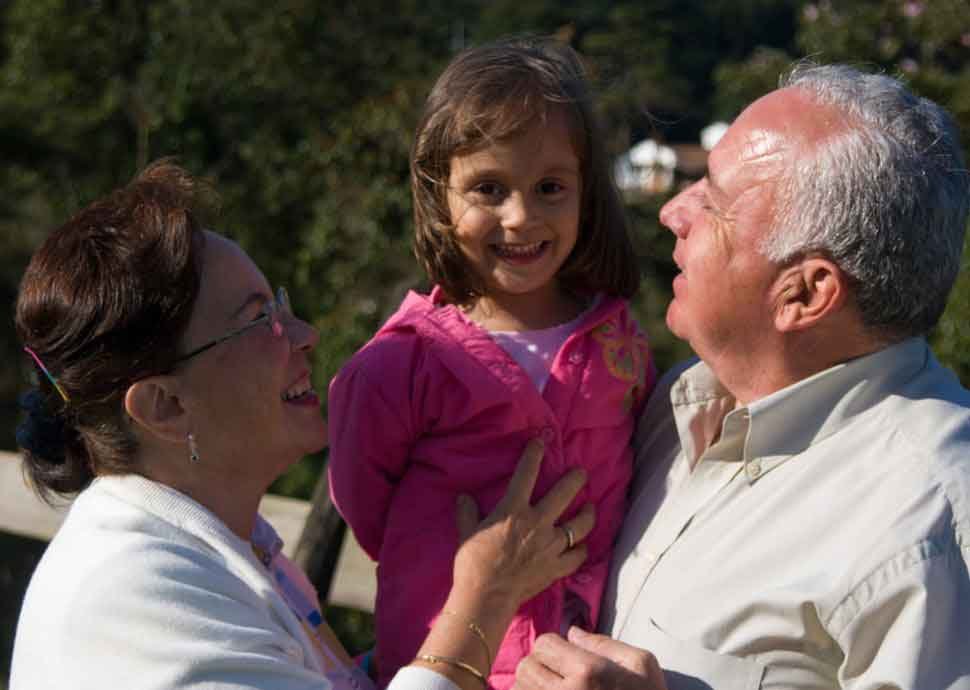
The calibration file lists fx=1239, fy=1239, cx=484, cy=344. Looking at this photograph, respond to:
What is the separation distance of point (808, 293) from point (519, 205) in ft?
2.39

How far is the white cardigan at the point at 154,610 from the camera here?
6.84ft

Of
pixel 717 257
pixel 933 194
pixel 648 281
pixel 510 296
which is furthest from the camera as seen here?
pixel 648 281

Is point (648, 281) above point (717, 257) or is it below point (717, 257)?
below

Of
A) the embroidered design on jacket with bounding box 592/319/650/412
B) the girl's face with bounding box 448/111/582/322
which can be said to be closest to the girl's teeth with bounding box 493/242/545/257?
the girl's face with bounding box 448/111/582/322

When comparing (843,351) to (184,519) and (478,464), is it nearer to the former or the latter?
(478,464)

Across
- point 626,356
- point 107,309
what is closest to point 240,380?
point 107,309

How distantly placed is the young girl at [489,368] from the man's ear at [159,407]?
52 cm

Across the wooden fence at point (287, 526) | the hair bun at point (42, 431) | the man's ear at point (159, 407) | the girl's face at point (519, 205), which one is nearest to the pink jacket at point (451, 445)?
the girl's face at point (519, 205)

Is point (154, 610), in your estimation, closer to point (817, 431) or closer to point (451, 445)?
point (451, 445)

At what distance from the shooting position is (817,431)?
2.43 metres

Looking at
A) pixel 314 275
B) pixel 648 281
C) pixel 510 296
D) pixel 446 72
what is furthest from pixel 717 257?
pixel 314 275

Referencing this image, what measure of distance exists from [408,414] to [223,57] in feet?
22.3

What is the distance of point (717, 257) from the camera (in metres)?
2.52

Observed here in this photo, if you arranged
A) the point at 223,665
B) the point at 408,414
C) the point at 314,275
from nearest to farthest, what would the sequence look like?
the point at 223,665
the point at 408,414
the point at 314,275
